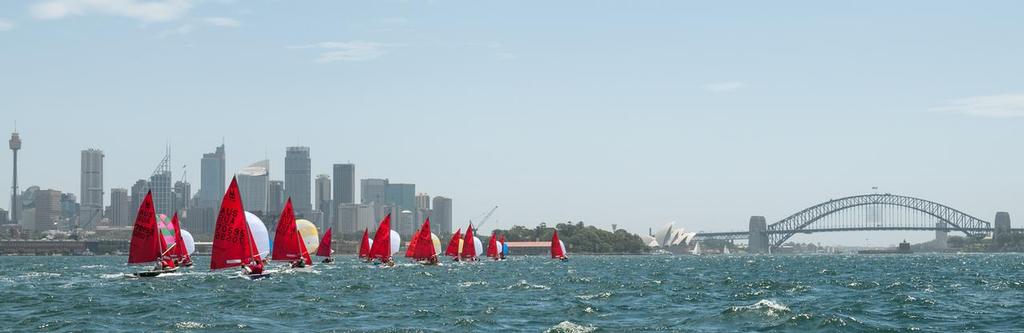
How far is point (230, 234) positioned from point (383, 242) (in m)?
45.9

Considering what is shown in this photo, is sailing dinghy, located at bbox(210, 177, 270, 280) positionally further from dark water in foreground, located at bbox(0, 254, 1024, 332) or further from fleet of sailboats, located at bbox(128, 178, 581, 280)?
dark water in foreground, located at bbox(0, 254, 1024, 332)

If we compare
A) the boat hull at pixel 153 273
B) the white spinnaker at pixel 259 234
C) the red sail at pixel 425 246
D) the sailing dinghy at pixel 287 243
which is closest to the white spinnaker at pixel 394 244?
the red sail at pixel 425 246

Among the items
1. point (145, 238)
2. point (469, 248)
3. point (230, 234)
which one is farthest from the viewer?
point (469, 248)

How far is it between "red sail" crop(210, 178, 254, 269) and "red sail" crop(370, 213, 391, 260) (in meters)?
42.4

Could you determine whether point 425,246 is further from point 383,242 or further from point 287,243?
point 287,243

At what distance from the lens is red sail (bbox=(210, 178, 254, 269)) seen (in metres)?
64.7

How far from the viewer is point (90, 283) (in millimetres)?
72875

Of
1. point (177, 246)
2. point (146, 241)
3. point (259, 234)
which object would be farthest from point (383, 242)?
point (146, 241)

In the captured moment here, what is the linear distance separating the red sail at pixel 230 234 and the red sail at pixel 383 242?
42.4m

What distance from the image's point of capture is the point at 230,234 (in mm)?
65062

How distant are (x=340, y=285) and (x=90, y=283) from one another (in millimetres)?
14407

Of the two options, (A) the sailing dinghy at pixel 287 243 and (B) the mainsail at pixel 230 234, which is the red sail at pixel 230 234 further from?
(A) the sailing dinghy at pixel 287 243

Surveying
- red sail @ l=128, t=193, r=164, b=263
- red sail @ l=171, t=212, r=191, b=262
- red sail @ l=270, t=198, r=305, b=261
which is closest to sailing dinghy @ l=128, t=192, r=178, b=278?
red sail @ l=128, t=193, r=164, b=263

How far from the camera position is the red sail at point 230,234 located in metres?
64.7
